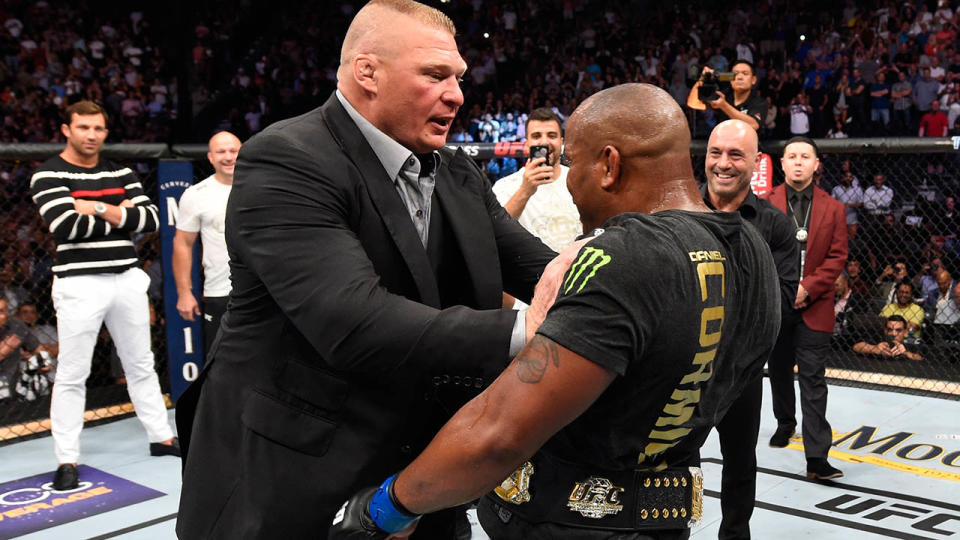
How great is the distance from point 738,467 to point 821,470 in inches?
50.1

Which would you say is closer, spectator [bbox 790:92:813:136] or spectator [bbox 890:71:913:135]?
spectator [bbox 890:71:913:135]

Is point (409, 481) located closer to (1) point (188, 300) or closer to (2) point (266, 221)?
(2) point (266, 221)

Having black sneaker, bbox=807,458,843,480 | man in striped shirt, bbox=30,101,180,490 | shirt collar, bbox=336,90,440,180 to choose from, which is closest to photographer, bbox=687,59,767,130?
black sneaker, bbox=807,458,843,480

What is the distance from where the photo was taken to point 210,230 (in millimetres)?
4984

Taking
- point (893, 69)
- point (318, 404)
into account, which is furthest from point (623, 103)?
point (893, 69)

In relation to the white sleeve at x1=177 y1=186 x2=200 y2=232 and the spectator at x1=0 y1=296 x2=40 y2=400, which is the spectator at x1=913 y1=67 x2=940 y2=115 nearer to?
the white sleeve at x1=177 y1=186 x2=200 y2=232

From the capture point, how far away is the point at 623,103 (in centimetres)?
156

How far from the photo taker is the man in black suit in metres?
1.45

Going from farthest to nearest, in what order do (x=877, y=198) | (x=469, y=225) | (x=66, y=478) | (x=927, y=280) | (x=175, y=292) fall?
(x=877, y=198)
(x=927, y=280)
(x=175, y=292)
(x=66, y=478)
(x=469, y=225)

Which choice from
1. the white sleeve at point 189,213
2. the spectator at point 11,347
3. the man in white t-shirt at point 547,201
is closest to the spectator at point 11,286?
the spectator at point 11,347

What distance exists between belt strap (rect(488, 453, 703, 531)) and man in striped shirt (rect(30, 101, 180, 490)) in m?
3.45

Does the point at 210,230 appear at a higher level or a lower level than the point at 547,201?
lower

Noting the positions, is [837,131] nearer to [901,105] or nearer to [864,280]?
[901,105]

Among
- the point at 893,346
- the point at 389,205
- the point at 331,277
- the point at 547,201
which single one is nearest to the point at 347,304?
the point at 331,277
